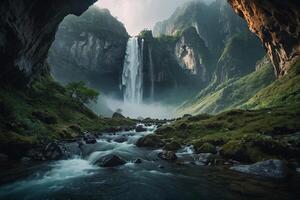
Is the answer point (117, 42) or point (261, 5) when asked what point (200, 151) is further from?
point (117, 42)

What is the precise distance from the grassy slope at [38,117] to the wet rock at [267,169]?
22.3m

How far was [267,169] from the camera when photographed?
24406 mm

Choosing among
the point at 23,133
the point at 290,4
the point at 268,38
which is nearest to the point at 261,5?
the point at 290,4

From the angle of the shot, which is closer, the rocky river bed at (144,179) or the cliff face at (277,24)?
the rocky river bed at (144,179)

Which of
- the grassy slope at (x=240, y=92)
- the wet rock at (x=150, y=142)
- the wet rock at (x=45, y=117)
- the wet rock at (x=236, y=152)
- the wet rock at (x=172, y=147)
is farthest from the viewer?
the grassy slope at (x=240, y=92)

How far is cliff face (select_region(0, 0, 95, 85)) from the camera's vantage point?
39.2 m

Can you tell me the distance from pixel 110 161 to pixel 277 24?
70.3 m

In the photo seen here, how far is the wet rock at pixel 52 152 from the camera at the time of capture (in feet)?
103

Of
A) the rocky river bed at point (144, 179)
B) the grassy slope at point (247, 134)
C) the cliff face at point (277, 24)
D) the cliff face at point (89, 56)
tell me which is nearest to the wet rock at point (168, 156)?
the rocky river bed at point (144, 179)

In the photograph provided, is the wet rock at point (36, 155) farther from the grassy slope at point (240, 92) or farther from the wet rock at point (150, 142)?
the grassy slope at point (240, 92)

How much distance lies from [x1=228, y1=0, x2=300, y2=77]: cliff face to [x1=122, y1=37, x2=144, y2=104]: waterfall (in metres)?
78.0

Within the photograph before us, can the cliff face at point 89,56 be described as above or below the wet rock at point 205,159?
above

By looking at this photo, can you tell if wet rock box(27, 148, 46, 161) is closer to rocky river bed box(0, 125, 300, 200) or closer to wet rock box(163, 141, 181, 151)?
rocky river bed box(0, 125, 300, 200)

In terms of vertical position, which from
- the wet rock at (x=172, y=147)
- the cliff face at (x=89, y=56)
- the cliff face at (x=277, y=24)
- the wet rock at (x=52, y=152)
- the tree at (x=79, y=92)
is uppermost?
the cliff face at (x=89, y=56)
